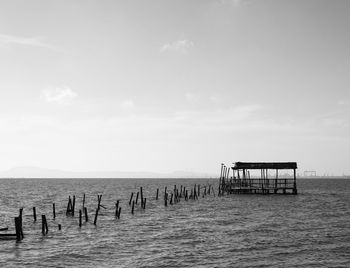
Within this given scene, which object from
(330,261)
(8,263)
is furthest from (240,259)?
(8,263)

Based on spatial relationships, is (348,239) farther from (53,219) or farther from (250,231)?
(53,219)

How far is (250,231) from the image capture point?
29.4 metres

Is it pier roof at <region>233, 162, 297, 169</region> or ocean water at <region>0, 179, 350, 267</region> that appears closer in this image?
ocean water at <region>0, 179, 350, 267</region>

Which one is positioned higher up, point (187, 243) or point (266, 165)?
point (266, 165)

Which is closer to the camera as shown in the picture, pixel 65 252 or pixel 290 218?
pixel 65 252

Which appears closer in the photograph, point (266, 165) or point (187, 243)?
point (187, 243)

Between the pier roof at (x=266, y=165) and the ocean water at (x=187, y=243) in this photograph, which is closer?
the ocean water at (x=187, y=243)

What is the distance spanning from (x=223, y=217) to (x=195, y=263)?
19.1 m

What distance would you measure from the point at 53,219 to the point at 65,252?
1619 cm

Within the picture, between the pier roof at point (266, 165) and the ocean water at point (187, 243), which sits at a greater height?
the pier roof at point (266, 165)

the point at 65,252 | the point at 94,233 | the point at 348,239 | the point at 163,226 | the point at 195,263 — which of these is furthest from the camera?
the point at 163,226

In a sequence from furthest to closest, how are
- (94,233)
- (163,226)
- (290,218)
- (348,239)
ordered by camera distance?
(290,218) < (163,226) < (94,233) < (348,239)

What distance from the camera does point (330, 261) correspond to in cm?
2000

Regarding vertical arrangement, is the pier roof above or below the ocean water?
above
